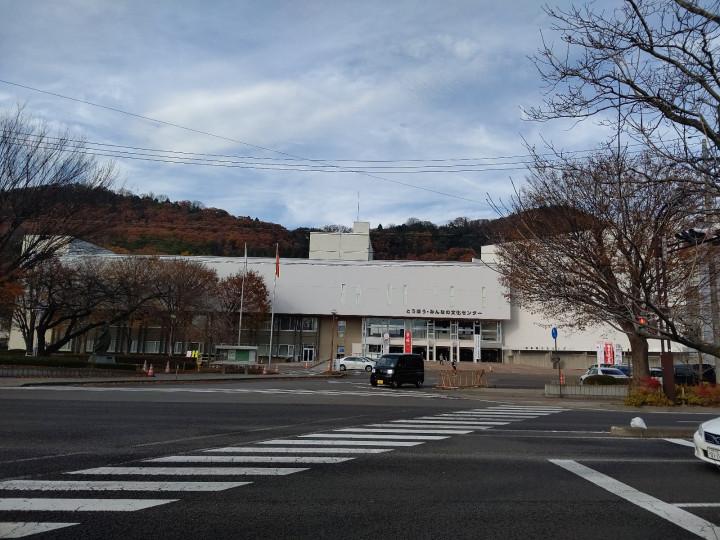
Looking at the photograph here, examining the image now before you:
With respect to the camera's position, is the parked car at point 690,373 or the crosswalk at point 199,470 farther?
the parked car at point 690,373

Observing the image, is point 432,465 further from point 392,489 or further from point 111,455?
point 111,455

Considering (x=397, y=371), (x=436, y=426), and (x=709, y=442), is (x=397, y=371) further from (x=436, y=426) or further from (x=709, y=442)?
(x=709, y=442)

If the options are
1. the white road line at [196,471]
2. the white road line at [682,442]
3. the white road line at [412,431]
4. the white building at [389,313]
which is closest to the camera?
the white road line at [196,471]

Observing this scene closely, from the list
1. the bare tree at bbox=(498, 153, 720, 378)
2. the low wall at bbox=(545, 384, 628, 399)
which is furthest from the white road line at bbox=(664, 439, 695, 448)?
the low wall at bbox=(545, 384, 628, 399)

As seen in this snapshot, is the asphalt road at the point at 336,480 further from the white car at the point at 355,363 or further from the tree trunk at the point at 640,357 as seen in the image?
the white car at the point at 355,363

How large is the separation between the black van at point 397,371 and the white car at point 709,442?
23456 millimetres

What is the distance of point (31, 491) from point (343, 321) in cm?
7665

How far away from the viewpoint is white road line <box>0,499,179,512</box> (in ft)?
18.4

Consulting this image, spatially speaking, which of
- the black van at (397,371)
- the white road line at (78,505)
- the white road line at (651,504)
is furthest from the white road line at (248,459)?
the black van at (397,371)

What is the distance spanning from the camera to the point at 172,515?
5.54m

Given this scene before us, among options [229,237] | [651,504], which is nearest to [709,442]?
[651,504]

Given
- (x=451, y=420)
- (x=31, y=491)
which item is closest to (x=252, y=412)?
(x=451, y=420)

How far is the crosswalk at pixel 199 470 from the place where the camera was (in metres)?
5.67

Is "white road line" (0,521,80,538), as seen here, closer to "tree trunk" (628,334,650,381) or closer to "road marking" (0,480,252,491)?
"road marking" (0,480,252,491)
